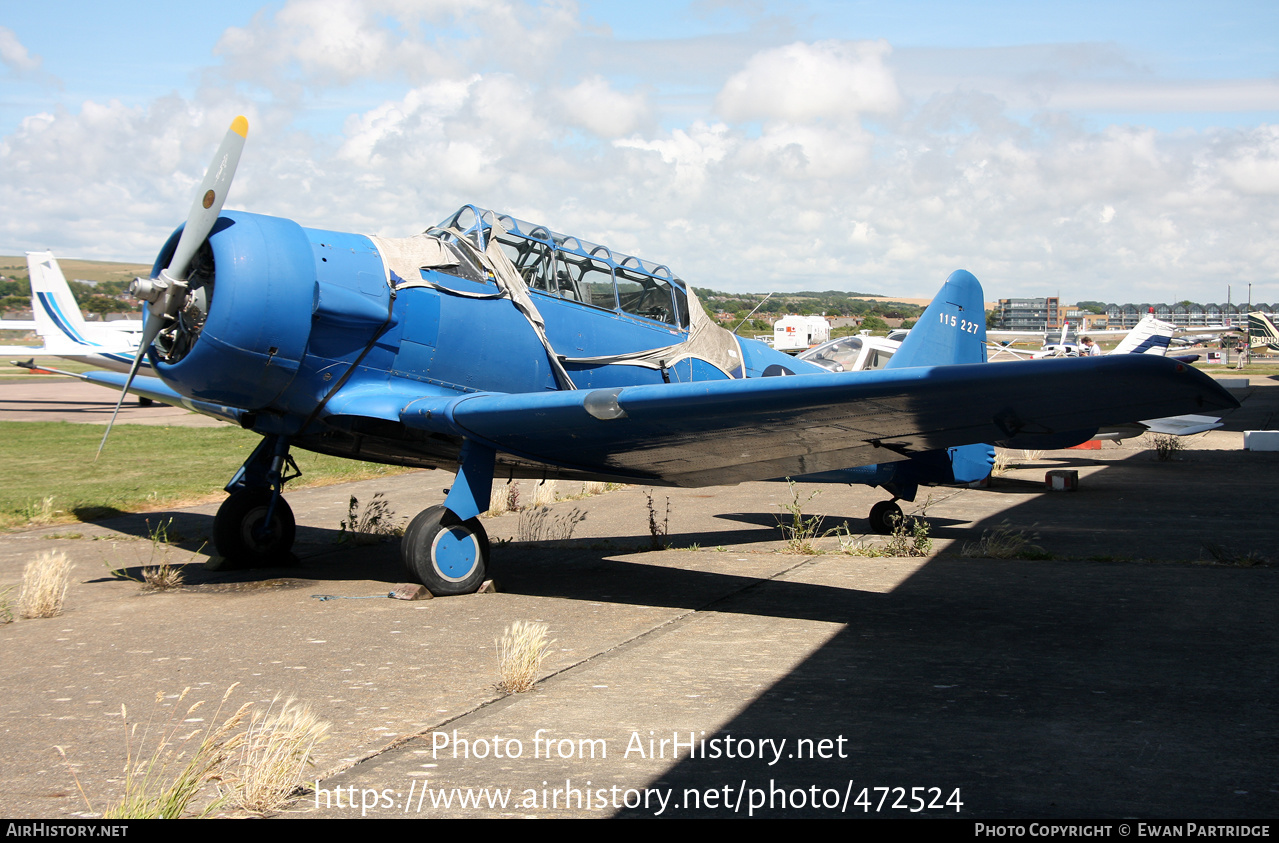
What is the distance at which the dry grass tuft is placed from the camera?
572 centimetres

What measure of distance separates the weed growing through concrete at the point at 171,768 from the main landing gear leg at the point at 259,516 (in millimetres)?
3553

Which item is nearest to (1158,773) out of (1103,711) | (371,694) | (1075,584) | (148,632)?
(1103,711)

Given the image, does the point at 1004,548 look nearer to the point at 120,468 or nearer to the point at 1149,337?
the point at 120,468

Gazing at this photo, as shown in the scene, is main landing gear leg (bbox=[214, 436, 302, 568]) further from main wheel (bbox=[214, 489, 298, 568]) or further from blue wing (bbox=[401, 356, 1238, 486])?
blue wing (bbox=[401, 356, 1238, 486])

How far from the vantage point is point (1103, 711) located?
13.0 feet

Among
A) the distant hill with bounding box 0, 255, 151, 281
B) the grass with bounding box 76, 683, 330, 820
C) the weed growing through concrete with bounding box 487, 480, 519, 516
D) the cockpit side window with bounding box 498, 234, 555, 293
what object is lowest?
the weed growing through concrete with bounding box 487, 480, 519, 516

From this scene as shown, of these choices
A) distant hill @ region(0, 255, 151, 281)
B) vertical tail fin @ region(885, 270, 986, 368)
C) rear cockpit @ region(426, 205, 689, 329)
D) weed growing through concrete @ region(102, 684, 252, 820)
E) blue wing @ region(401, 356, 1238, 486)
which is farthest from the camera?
distant hill @ region(0, 255, 151, 281)

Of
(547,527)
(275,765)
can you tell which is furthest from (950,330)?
(275,765)

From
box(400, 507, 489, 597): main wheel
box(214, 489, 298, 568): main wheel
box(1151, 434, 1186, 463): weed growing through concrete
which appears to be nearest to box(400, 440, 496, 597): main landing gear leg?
box(400, 507, 489, 597): main wheel

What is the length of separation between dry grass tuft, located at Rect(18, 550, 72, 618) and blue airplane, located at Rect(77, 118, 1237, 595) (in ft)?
4.59

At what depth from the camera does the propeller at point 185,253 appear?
590 centimetres

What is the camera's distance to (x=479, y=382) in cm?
696

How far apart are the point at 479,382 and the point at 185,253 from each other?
2136 millimetres
